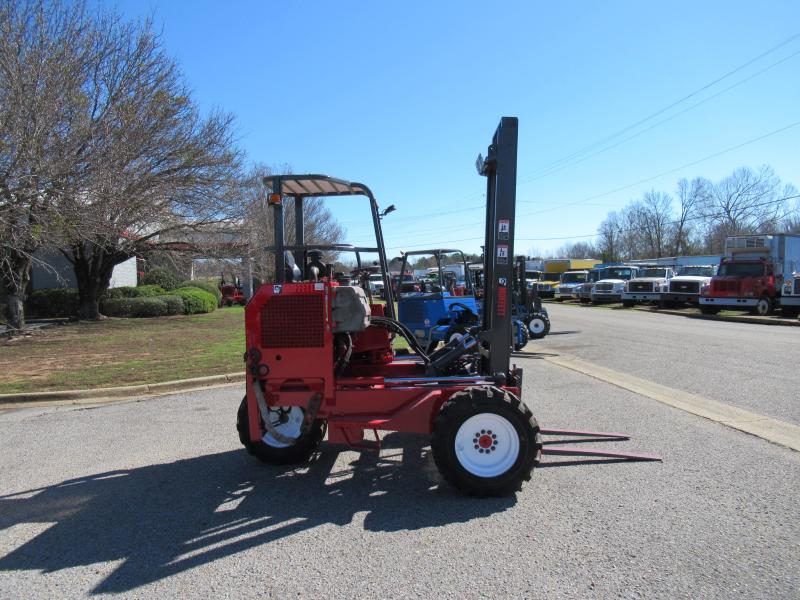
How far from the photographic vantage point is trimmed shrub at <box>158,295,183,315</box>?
71.9 ft

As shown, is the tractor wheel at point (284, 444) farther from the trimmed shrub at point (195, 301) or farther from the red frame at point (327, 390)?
the trimmed shrub at point (195, 301)

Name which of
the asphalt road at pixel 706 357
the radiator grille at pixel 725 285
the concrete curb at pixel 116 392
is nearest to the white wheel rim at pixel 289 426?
the concrete curb at pixel 116 392

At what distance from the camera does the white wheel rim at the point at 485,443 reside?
4199 mm

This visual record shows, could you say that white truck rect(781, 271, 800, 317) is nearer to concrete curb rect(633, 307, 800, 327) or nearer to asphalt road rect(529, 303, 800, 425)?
concrete curb rect(633, 307, 800, 327)

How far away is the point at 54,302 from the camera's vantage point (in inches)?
814

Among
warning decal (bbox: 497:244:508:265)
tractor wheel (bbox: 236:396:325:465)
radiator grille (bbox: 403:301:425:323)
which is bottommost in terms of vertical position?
tractor wheel (bbox: 236:396:325:465)

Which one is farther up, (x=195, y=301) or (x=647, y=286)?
(x=647, y=286)

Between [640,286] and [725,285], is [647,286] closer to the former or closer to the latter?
[640,286]

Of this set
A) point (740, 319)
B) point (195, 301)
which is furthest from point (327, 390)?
point (740, 319)

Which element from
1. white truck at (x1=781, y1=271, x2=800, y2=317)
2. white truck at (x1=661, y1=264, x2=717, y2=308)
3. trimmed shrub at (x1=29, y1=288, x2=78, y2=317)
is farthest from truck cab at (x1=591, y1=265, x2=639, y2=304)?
trimmed shrub at (x1=29, y1=288, x2=78, y2=317)

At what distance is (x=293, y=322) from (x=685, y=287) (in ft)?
92.1

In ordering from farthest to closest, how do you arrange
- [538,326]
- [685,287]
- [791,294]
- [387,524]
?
1. [685,287]
2. [791,294]
3. [538,326]
4. [387,524]

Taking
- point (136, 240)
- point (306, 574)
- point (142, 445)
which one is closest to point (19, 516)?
point (142, 445)

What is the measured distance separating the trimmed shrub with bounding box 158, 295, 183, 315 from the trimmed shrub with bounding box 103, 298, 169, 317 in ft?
1.23
